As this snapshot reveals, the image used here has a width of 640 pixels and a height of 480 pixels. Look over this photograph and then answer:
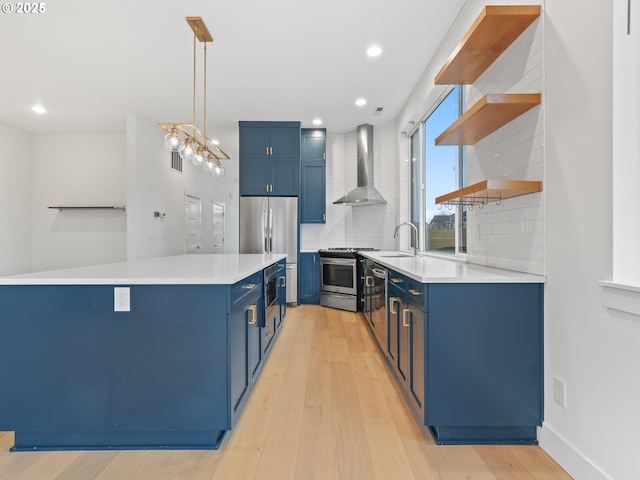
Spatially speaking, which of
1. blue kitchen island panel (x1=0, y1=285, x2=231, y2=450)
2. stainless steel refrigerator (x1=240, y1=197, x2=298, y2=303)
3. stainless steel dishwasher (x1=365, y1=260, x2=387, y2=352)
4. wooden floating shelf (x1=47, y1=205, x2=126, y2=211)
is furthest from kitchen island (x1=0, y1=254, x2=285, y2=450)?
wooden floating shelf (x1=47, y1=205, x2=126, y2=211)

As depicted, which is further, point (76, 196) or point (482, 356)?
point (76, 196)

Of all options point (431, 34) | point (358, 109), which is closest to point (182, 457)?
point (431, 34)

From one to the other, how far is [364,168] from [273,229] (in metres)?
1.79

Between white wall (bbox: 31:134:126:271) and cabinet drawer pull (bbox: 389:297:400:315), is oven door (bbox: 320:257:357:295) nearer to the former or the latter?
cabinet drawer pull (bbox: 389:297:400:315)

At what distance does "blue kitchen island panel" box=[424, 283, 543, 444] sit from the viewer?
170 centimetres

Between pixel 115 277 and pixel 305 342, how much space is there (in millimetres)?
2176

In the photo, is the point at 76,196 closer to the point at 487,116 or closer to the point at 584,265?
the point at 487,116

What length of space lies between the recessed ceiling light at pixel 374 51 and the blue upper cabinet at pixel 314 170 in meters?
2.32

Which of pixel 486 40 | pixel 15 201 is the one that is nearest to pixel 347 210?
pixel 486 40

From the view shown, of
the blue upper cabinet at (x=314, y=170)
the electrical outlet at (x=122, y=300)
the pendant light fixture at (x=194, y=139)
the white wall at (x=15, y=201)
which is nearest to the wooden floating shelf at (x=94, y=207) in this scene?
the white wall at (x=15, y=201)

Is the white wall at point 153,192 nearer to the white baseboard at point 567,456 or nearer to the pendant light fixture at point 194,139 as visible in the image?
the pendant light fixture at point 194,139

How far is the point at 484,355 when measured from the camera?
1.71 m

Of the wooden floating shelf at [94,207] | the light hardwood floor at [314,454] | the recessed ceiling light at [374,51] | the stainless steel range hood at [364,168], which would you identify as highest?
the recessed ceiling light at [374,51]

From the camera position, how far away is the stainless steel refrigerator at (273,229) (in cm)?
523
